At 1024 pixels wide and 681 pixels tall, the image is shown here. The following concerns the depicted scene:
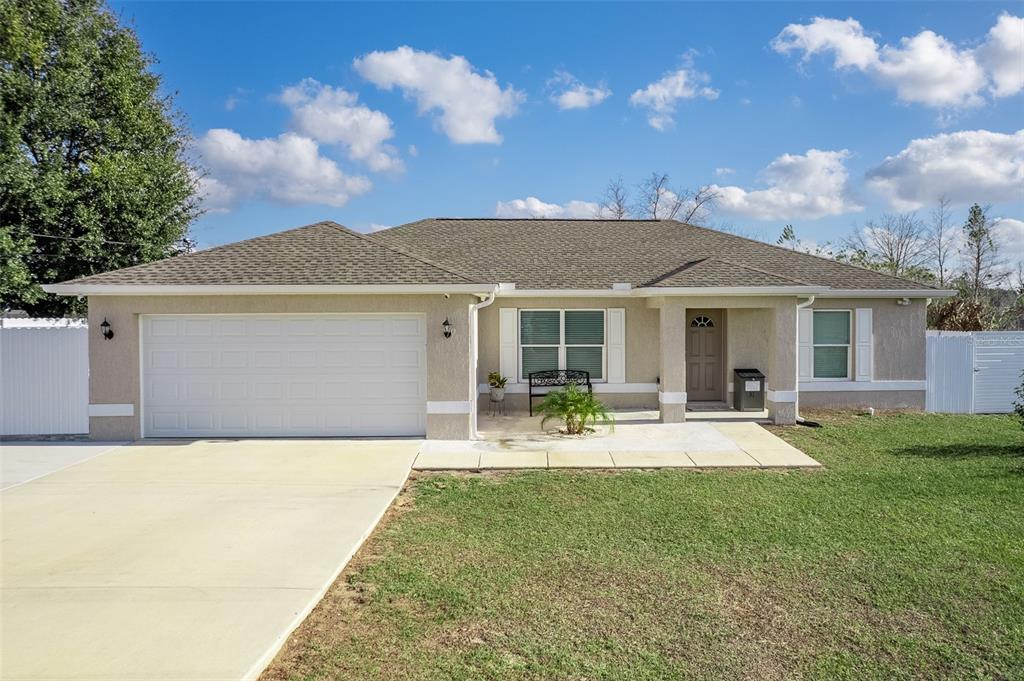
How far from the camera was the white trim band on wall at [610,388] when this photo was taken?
1418 cm

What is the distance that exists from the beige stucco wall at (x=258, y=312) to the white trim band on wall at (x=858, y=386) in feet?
28.5

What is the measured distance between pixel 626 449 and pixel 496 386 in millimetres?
4478

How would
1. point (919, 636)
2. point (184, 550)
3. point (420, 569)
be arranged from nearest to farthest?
point (919, 636)
point (420, 569)
point (184, 550)

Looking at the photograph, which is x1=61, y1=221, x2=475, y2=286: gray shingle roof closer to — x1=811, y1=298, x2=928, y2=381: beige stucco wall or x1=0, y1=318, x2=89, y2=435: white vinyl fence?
x1=0, y1=318, x2=89, y2=435: white vinyl fence

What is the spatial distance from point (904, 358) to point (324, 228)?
13774 millimetres

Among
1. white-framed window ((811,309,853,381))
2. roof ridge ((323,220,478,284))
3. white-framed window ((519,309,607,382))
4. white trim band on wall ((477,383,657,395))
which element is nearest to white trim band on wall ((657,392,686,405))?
white trim band on wall ((477,383,657,395))

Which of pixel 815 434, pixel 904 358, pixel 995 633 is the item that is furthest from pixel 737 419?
pixel 995 633

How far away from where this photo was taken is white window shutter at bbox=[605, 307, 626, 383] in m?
14.2

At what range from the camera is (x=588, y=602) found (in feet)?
15.4

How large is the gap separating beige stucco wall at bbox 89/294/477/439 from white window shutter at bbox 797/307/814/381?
8486mm

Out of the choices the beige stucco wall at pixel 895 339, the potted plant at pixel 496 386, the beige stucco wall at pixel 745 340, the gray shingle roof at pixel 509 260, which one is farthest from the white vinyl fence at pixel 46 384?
the beige stucco wall at pixel 895 339

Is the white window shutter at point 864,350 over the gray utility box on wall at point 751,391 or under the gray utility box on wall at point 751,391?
over

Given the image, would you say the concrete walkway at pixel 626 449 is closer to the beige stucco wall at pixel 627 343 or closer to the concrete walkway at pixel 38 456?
the beige stucco wall at pixel 627 343

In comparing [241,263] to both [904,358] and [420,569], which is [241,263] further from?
[904,358]
